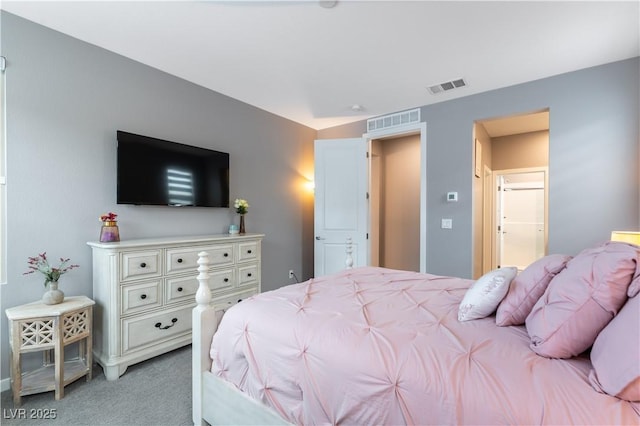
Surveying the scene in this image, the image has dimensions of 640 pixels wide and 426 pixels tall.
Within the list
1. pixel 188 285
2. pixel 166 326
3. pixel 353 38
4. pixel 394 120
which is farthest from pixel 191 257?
pixel 394 120

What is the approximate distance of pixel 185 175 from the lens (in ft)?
9.57

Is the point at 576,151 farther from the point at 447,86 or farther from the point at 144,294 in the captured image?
the point at 144,294

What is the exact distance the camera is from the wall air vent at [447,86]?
3.00 metres

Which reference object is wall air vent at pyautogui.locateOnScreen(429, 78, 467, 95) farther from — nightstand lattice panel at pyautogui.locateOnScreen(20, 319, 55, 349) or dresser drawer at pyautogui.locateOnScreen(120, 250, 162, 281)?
nightstand lattice panel at pyautogui.locateOnScreen(20, 319, 55, 349)

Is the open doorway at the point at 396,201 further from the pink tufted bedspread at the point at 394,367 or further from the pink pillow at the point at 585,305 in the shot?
the pink pillow at the point at 585,305

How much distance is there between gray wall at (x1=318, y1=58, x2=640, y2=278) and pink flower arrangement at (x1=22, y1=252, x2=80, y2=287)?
3616 millimetres

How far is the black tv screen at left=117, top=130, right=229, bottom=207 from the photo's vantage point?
2.50m

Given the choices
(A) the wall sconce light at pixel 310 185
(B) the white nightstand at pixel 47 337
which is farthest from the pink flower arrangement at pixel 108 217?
(A) the wall sconce light at pixel 310 185

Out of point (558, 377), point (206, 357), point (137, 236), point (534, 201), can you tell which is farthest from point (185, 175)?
point (534, 201)

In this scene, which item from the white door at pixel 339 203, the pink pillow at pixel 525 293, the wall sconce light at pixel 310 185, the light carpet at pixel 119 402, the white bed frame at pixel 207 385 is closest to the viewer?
the pink pillow at pixel 525 293

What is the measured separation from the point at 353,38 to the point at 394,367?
223 cm

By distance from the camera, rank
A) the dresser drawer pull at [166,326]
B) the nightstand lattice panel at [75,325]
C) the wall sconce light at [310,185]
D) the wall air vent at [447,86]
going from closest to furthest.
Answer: the nightstand lattice panel at [75,325] < the dresser drawer pull at [166,326] < the wall air vent at [447,86] < the wall sconce light at [310,185]

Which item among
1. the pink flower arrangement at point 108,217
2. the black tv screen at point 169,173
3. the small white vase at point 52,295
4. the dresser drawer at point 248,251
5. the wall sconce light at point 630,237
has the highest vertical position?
the black tv screen at point 169,173

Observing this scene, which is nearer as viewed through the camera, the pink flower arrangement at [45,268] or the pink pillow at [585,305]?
the pink pillow at [585,305]
